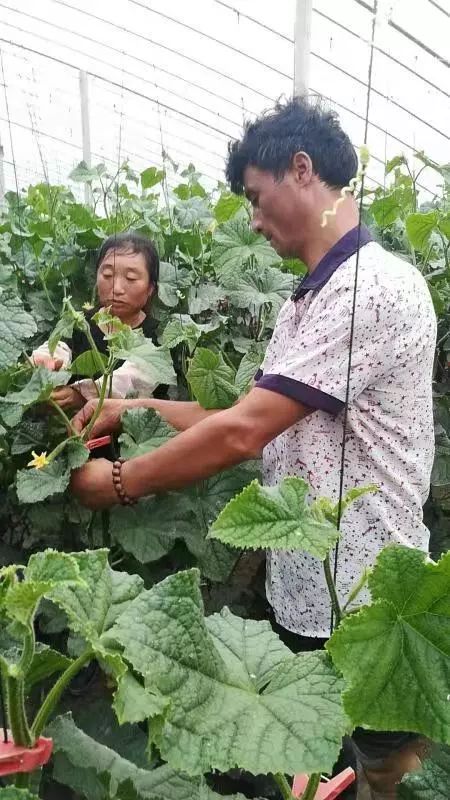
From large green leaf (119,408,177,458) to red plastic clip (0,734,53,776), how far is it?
84 centimetres

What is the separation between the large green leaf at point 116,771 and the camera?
2.43 feet

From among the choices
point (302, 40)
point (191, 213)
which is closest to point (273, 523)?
point (191, 213)

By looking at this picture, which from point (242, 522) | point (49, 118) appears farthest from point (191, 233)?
point (49, 118)

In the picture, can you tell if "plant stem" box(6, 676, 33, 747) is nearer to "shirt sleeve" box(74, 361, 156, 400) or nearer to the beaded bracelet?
the beaded bracelet

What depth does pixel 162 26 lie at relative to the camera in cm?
946

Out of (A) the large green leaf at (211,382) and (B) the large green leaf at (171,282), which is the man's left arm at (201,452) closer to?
(A) the large green leaf at (211,382)

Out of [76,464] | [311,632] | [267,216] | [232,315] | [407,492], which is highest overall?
[267,216]

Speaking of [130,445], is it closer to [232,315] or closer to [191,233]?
[232,315]

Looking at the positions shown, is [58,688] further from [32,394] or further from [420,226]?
[420,226]

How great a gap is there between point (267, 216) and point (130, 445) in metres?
0.51

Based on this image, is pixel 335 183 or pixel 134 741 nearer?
pixel 134 741

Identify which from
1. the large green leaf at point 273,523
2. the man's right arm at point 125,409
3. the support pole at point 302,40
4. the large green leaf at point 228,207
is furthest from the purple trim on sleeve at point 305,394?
the support pole at point 302,40

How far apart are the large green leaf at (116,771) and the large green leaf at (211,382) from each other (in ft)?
2.75

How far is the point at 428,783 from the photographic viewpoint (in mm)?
664
